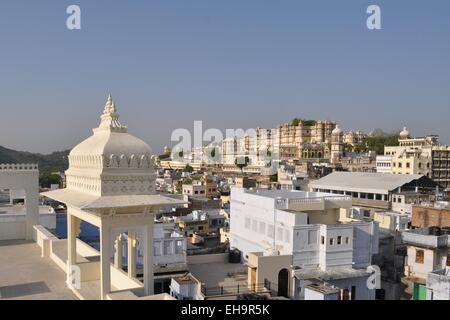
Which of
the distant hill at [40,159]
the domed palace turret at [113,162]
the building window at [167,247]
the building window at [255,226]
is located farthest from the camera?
the distant hill at [40,159]

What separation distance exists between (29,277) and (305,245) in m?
12.0

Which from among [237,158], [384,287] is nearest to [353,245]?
[384,287]

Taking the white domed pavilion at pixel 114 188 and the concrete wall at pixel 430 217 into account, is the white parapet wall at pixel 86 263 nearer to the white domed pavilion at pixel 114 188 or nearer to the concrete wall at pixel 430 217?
the white domed pavilion at pixel 114 188

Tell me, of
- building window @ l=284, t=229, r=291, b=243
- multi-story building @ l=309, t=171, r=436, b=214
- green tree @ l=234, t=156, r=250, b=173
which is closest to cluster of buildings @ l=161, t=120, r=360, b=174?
green tree @ l=234, t=156, r=250, b=173

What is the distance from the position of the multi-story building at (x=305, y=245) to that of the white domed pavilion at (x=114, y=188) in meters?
8.28

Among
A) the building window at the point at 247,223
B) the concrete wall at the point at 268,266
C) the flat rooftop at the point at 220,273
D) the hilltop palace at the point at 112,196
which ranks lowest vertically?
the flat rooftop at the point at 220,273

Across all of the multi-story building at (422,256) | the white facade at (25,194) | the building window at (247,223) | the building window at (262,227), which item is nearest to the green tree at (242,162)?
the building window at (247,223)

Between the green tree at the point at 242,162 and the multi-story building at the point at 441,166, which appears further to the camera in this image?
the green tree at the point at 242,162

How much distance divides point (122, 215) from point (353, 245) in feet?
46.7

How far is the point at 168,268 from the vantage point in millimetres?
19766

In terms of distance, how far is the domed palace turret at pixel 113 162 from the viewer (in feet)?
29.8

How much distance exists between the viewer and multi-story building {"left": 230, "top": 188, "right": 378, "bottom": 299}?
58.7ft

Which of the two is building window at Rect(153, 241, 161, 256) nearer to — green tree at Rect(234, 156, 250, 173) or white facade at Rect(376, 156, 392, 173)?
white facade at Rect(376, 156, 392, 173)

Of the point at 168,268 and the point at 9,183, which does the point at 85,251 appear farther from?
the point at 168,268
